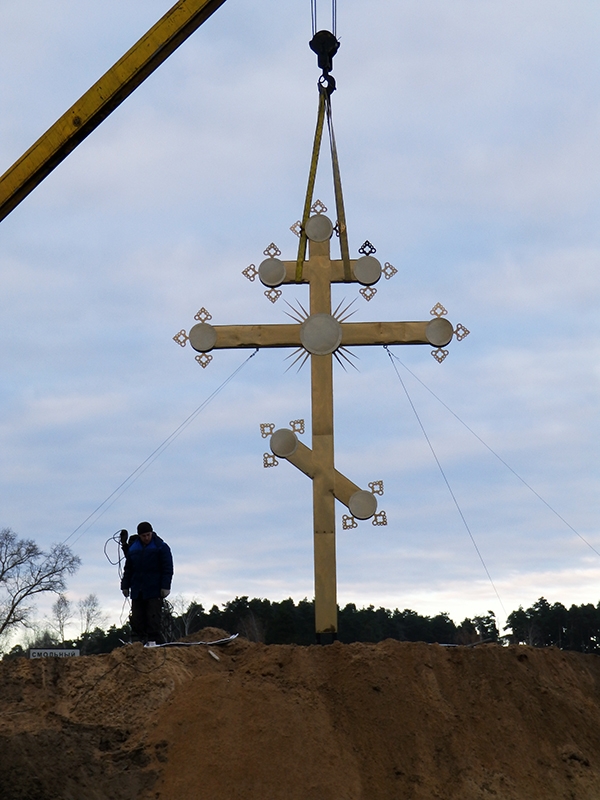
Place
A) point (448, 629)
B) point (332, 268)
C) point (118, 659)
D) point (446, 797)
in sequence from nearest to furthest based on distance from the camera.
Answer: point (446, 797)
point (118, 659)
point (332, 268)
point (448, 629)

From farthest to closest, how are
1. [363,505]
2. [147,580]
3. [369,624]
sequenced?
[369,624]
[363,505]
[147,580]

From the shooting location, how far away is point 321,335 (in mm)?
13461

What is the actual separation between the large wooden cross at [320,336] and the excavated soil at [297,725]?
7.62ft

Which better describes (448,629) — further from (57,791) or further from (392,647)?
(57,791)

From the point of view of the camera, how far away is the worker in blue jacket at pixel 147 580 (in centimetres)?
1213

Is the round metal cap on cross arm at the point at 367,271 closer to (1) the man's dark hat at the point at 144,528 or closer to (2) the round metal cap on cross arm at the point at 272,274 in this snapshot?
(2) the round metal cap on cross arm at the point at 272,274

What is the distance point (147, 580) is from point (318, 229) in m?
5.25

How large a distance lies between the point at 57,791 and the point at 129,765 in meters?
0.72

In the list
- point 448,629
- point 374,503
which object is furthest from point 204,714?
point 448,629

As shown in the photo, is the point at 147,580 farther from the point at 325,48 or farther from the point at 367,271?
the point at 325,48

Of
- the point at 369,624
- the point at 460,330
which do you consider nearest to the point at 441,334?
the point at 460,330

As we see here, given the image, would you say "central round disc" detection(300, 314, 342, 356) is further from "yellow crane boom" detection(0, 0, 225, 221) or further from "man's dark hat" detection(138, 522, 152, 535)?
"yellow crane boom" detection(0, 0, 225, 221)

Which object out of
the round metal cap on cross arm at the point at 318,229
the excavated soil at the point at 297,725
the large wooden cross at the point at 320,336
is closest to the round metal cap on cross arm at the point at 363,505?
the large wooden cross at the point at 320,336

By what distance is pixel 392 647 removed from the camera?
37.2 ft
